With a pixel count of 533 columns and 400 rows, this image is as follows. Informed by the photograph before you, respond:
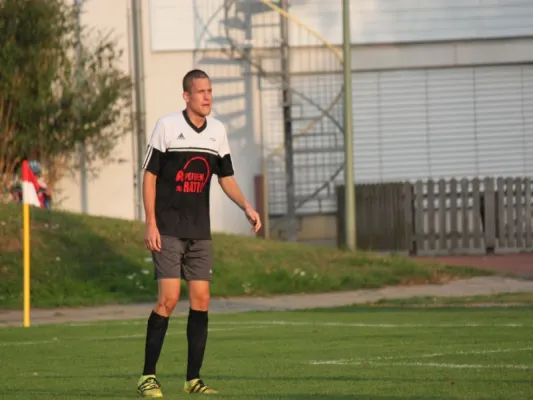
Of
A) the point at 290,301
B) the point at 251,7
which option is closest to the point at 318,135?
the point at 251,7

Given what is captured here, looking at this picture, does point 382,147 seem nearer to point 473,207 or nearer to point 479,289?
point 473,207

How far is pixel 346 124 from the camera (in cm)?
2808

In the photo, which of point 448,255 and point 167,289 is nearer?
point 167,289

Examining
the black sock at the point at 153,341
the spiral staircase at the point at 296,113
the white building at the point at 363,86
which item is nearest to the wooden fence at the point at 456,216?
the spiral staircase at the point at 296,113

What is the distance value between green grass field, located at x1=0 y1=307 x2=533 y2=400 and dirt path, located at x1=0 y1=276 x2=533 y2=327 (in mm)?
2116

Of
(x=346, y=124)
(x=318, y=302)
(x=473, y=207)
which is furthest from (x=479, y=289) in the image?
(x=473, y=207)

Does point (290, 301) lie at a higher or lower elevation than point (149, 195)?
lower

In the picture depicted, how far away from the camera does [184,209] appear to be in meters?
9.92

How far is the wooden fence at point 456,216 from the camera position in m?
32.7

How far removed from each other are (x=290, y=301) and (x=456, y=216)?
37.8 feet

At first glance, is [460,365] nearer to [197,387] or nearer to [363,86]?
[197,387]

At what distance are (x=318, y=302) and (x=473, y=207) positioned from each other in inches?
476

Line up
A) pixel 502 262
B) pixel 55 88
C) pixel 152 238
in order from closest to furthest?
pixel 152 238, pixel 502 262, pixel 55 88

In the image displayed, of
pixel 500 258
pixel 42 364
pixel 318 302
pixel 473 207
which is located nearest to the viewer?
pixel 42 364
